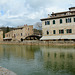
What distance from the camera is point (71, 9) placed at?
39.8m

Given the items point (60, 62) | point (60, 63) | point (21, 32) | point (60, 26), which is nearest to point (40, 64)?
point (60, 63)

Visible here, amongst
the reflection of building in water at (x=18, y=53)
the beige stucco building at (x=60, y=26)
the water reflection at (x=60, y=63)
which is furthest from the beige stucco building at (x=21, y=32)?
the water reflection at (x=60, y=63)

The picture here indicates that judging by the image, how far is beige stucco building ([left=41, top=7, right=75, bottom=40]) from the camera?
36778mm

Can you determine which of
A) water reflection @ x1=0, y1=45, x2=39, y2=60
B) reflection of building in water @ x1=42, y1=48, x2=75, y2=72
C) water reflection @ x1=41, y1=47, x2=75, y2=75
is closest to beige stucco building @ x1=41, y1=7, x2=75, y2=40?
water reflection @ x1=0, y1=45, x2=39, y2=60

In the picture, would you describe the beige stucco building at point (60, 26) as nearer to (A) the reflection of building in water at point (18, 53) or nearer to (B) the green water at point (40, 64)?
(A) the reflection of building in water at point (18, 53)

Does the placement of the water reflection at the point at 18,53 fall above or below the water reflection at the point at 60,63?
above

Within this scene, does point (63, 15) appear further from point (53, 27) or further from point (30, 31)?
point (30, 31)

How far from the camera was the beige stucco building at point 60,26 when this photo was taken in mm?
36778

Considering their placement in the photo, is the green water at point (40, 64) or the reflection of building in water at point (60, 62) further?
the reflection of building in water at point (60, 62)

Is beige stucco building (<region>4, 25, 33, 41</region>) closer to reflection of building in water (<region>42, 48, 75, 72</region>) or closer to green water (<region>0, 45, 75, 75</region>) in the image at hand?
green water (<region>0, 45, 75, 75</region>)

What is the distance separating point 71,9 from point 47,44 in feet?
45.3

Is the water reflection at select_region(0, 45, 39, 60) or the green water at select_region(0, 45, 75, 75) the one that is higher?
the water reflection at select_region(0, 45, 39, 60)

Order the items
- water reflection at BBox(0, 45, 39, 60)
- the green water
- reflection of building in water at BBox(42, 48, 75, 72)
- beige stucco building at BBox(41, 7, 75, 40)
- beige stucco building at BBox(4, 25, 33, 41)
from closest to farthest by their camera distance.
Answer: the green water
reflection of building in water at BBox(42, 48, 75, 72)
water reflection at BBox(0, 45, 39, 60)
beige stucco building at BBox(41, 7, 75, 40)
beige stucco building at BBox(4, 25, 33, 41)

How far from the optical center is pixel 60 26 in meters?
38.7
